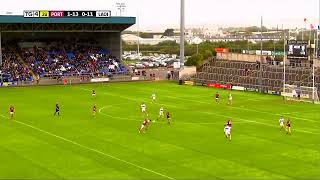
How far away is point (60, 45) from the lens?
102 m

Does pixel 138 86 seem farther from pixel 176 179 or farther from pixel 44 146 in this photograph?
pixel 176 179

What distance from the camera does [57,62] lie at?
94.2 metres

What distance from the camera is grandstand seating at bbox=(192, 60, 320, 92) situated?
75750 millimetres

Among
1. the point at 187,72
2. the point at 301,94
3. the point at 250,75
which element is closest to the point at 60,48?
the point at 187,72

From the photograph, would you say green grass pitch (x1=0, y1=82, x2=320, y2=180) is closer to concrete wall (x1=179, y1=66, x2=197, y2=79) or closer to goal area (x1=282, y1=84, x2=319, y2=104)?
goal area (x1=282, y1=84, x2=319, y2=104)

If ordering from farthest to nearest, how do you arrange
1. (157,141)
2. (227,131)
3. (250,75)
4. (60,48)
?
(60,48) → (250,75) → (227,131) → (157,141)

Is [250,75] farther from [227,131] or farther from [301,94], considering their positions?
[227,131]

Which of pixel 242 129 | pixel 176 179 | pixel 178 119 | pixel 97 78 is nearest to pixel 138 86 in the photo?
pixel 97 78

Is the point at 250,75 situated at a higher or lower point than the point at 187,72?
lower
